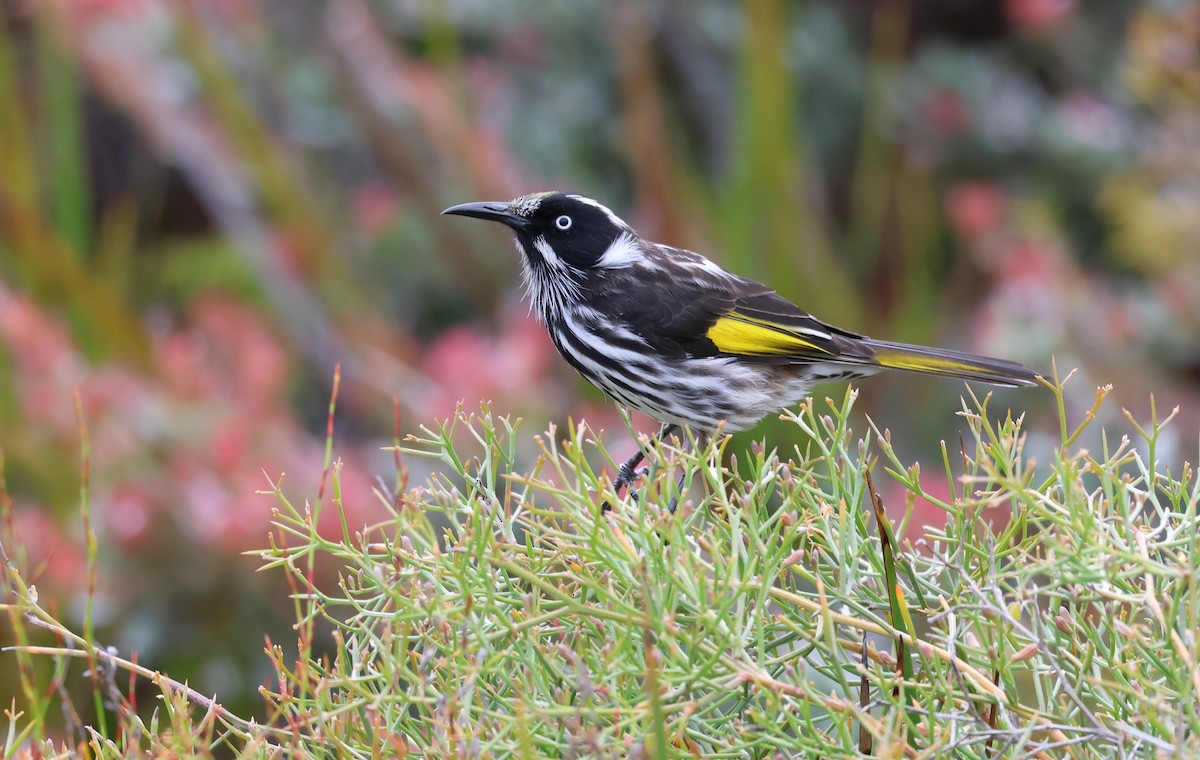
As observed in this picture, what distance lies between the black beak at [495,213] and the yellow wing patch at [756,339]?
523mm

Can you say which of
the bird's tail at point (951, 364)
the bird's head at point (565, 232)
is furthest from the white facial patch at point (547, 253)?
the bird's tail at point (951, 364)

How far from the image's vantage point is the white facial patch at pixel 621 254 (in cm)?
293

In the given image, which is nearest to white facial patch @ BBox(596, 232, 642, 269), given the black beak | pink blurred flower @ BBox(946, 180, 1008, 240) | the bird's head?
the bird's head

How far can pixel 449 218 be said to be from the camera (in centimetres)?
483

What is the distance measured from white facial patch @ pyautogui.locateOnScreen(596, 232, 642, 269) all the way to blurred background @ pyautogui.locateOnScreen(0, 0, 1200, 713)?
31.9 inches

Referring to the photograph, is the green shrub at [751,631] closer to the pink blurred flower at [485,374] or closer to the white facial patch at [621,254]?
the white facial patch at [621,254]

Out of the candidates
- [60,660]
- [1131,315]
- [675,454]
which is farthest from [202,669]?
[1131,315]

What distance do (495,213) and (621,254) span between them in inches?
12.4

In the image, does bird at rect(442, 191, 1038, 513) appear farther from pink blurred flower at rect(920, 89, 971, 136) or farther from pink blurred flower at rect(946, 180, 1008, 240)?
pink blurred flower at rect(920, 89, 971, 136)

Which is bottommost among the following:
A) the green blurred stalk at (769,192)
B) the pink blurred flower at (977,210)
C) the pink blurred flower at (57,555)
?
the pink blurred flower at (57,555)

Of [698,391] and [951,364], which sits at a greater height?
[951,364]

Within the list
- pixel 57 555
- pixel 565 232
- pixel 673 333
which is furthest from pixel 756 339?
pixel 57 555

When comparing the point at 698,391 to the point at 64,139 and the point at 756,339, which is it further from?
the point at 64,139

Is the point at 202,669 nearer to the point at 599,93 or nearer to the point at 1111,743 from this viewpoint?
the point at 1111,743
